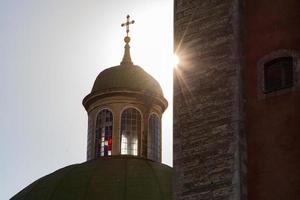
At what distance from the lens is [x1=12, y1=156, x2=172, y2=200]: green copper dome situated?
32812 millimetres

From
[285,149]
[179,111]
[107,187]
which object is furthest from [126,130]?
[285,149]

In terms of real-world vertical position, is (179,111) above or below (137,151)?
below

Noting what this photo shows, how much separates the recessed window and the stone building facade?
20 mm

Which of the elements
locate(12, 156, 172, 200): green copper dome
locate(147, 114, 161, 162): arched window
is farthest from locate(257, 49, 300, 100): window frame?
locate(147, 114, 161, 162): arched window

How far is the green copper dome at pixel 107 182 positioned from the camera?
32.8 metres

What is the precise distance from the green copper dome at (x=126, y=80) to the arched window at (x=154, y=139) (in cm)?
101

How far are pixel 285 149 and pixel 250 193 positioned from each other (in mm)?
Answer: 1121

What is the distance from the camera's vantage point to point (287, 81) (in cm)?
2167

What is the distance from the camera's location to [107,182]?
109ft

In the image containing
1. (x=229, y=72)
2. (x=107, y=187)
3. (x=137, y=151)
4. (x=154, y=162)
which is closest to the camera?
(x=229, y=72)

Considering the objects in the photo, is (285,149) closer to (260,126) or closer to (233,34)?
(260,126)

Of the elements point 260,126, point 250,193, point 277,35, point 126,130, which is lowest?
point 250,193

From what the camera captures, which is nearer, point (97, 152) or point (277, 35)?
point (277, 35)

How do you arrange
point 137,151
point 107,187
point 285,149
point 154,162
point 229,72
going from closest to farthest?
1. point 285,149
2. point 229,72
3. point 107,187
4. point 154,162
5. point 137,151
